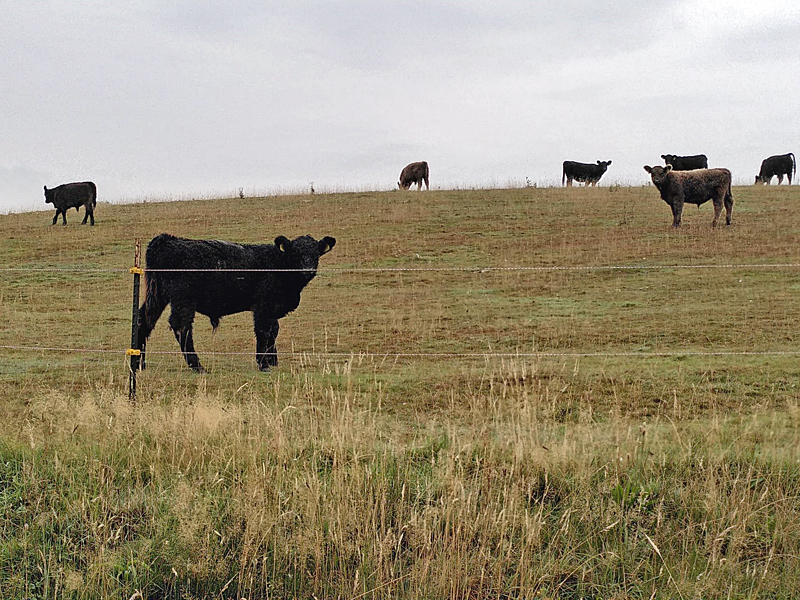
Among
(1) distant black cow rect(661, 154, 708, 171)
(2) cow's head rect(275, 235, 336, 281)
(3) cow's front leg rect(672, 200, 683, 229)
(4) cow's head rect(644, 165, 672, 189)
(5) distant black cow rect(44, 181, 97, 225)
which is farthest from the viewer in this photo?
(1) distant black cow rect(661, 154, 708, 171)

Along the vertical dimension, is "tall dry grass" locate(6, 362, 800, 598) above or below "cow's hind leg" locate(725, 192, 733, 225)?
below

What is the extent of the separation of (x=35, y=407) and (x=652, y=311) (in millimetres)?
10236

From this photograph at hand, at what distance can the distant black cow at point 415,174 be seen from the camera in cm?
3947

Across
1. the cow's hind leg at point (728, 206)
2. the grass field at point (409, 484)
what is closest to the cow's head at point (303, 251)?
the grass field at point (409, 484)

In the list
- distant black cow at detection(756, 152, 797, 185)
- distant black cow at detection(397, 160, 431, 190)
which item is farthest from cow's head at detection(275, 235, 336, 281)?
distant black cow at detection(756, 152, 797, 185)

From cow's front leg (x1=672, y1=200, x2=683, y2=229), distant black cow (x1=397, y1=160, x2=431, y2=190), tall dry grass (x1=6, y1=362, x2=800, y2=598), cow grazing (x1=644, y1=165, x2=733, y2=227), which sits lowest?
tall dry grass (x1=6, y1=362, x2=800, y2=598)

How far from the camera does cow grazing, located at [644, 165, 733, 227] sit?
23.3 m

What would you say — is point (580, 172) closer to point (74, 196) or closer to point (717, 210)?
point (717, 210)

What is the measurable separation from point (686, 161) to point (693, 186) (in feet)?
53.7

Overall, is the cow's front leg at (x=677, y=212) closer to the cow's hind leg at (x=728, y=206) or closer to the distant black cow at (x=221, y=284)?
the cow's hind leg at (x=728, y=206)

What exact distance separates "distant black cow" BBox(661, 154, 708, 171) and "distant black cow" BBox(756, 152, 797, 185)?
4.48 metres

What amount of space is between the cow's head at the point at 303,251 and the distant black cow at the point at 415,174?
92.8ft

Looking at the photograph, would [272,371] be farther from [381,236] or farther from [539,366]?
[381,236]

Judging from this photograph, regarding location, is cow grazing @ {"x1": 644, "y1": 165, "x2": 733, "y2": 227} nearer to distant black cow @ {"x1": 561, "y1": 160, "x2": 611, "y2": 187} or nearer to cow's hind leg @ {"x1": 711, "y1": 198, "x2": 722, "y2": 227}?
cow's hind leg @ {"x1": 711, "y1": 198, "x2": 722, "y2": 227}
